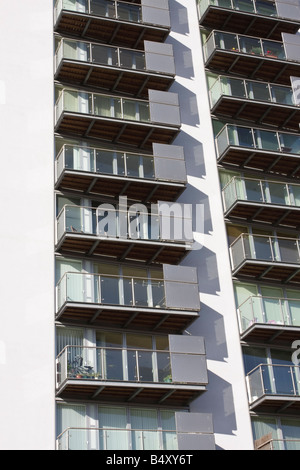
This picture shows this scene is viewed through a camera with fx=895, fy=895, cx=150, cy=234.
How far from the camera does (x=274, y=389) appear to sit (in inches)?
1152

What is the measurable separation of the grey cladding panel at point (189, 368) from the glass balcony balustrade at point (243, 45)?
1442 centimetres

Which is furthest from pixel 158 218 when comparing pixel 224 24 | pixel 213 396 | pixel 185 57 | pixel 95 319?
pixel 224 24

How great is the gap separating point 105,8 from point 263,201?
10.4 m

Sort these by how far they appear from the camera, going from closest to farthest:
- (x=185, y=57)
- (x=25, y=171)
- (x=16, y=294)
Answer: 1. (x=16, y=294)
2. (x=25, y=171)
3. (x=185, y=57)

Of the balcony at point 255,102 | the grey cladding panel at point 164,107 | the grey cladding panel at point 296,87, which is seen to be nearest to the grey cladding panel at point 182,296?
the grey cladding panel at point 164,107

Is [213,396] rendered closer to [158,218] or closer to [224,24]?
[158,218]

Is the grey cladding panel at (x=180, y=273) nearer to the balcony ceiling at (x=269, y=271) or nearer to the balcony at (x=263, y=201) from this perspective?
the balcony ceiling at (x=269, y=271)

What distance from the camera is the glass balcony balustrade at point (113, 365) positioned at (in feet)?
91.0

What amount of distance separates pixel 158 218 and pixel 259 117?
800 centimetres

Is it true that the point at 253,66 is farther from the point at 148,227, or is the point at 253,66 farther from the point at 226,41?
the point at 148,227

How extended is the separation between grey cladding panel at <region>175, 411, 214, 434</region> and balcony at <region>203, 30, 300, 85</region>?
16216mm

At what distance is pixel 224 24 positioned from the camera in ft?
128

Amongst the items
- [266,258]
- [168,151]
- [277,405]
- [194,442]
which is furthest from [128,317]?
[168,151]

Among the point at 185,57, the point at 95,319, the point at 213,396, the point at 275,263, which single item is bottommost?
the point at 213,396
